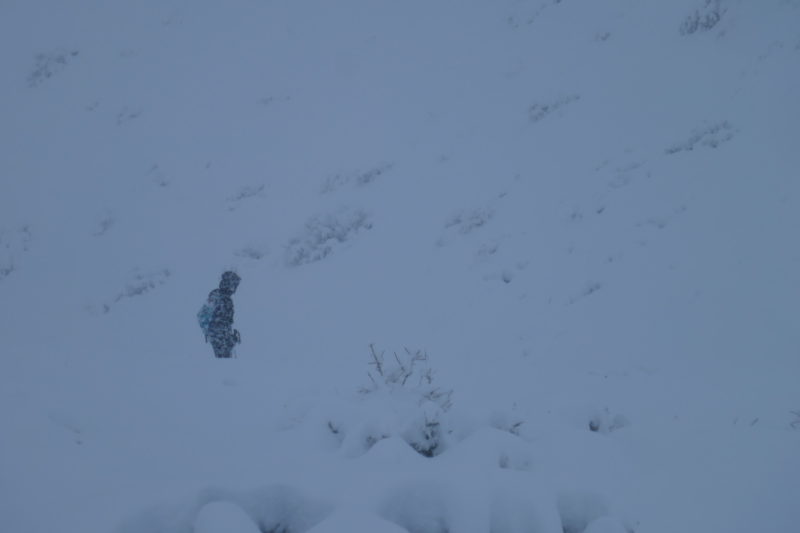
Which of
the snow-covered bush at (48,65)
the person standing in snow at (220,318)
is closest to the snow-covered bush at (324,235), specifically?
the person standing in snow at (220,318)

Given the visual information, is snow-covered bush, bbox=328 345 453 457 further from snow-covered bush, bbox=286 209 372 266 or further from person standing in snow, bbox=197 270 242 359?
snow-covered bush, bbox=286 209 372 266

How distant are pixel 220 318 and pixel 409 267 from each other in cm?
307

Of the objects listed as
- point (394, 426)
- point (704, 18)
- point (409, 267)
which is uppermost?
point (704, 18)

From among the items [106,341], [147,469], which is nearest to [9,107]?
[106,341]

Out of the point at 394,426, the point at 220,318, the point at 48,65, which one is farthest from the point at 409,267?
the point at 48,65

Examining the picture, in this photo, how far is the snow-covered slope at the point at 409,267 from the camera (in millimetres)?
2154

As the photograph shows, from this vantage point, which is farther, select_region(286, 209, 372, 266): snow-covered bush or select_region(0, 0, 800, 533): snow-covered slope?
select_region(286, 209, 372, 266): snow-covered bush

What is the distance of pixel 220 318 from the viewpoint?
20.2 ft

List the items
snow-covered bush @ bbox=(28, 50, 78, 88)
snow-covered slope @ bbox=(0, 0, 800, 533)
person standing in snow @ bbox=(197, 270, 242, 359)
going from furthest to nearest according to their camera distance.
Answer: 1. snow-covered bush @ bbox=(28, 50, 78, 88)
2. person standing in snow @ bbox=(197, 270, 242, 359)
3. snow-covered slope @ bbox=(0, 0, 800, 533)

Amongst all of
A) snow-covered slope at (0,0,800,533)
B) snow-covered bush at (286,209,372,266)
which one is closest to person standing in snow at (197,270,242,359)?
snow-covered slope at (0,0,800,533)

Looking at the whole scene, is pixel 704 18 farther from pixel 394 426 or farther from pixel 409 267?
pixel 394 426

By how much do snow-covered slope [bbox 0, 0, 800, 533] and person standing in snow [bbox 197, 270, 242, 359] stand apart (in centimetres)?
50

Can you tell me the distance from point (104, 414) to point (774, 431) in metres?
3.83

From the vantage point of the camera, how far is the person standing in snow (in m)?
6.14
